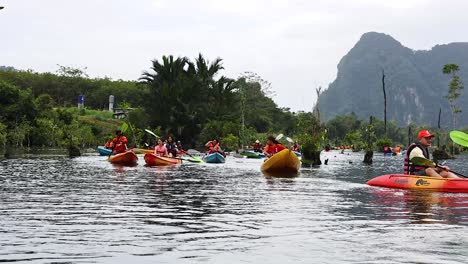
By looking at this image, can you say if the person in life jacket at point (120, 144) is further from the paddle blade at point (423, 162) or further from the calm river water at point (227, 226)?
the paddle blade at point (423, 162)

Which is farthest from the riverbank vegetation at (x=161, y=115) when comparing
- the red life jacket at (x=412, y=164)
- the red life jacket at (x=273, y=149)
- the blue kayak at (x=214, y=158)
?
the red life jacket at (x=412, y=164)

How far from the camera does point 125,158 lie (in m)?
28.3

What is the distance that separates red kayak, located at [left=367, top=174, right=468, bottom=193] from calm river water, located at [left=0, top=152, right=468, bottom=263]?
23.7 inches

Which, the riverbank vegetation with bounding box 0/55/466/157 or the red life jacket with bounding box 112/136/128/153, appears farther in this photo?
the riverbank vegetation with bounding box 0/55/466/157

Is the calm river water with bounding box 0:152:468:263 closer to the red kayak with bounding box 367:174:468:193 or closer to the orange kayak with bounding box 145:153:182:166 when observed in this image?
the red kayak with bounding box 367:174:468:193

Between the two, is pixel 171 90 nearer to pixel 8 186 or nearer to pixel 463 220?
pixel 8 186

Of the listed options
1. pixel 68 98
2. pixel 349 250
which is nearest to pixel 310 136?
pixel 349 250

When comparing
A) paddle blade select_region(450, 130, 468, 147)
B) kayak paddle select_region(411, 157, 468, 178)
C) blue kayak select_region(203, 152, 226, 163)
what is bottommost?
blue kayak select_region(203, 152, 226, 163)

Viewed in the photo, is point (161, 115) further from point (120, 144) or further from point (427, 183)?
point (427, 183)

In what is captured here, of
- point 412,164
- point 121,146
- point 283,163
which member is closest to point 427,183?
point 412,164

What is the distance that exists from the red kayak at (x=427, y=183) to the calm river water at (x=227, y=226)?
60 centimetres

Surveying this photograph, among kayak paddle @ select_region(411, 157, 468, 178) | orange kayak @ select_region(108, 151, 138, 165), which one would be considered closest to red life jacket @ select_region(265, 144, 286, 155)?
orange kayak @ select_region(108, 151, 138, 165)

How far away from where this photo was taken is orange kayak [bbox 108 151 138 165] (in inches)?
1107

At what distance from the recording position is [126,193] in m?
13.6
